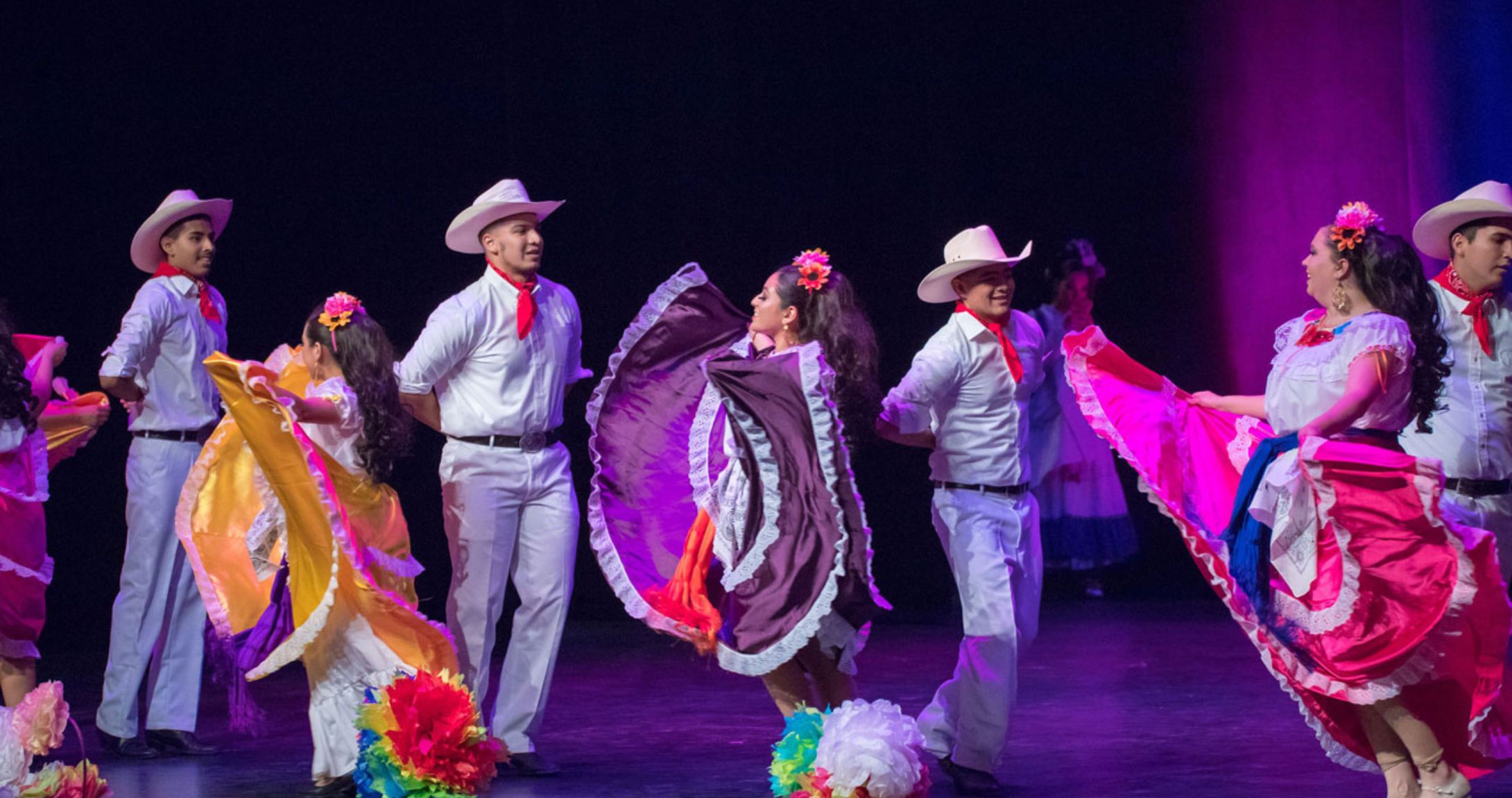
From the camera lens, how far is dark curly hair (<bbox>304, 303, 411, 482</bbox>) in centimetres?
482

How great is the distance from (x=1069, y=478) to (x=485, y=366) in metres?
4.46

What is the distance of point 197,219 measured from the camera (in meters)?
5.70

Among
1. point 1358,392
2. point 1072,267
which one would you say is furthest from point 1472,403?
point 1072,267

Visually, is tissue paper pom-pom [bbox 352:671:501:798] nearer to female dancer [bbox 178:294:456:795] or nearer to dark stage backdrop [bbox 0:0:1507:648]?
female dancer [bbox 178:294:456:795]

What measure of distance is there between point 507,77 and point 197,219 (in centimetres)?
283

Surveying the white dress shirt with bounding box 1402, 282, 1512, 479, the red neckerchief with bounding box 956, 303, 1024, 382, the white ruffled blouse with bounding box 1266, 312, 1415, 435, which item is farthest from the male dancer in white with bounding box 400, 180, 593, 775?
the white dress shirt with bounding box 1402, 282, 1512, 479

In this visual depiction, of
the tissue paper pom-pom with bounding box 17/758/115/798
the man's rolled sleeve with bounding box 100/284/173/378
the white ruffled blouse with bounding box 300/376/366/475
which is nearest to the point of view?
the tissue paper pom-pom with bounding box 17/758/115/798

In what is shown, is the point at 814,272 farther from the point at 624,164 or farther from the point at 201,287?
the point at 624,164

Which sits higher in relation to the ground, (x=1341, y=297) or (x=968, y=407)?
(x=1341, y=297)

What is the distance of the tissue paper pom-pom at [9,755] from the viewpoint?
3.58 metres

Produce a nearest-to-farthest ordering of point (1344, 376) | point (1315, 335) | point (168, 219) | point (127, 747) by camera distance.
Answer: point (1344, 376)
point (1315, 335)
point (127, 747)
point (168, 219)

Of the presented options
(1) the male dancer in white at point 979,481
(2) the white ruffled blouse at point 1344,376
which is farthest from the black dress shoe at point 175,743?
(2) the white ruffled blouse at point 1344,376

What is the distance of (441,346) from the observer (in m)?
4.98

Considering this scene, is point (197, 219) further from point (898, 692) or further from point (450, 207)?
point (898, 692)
